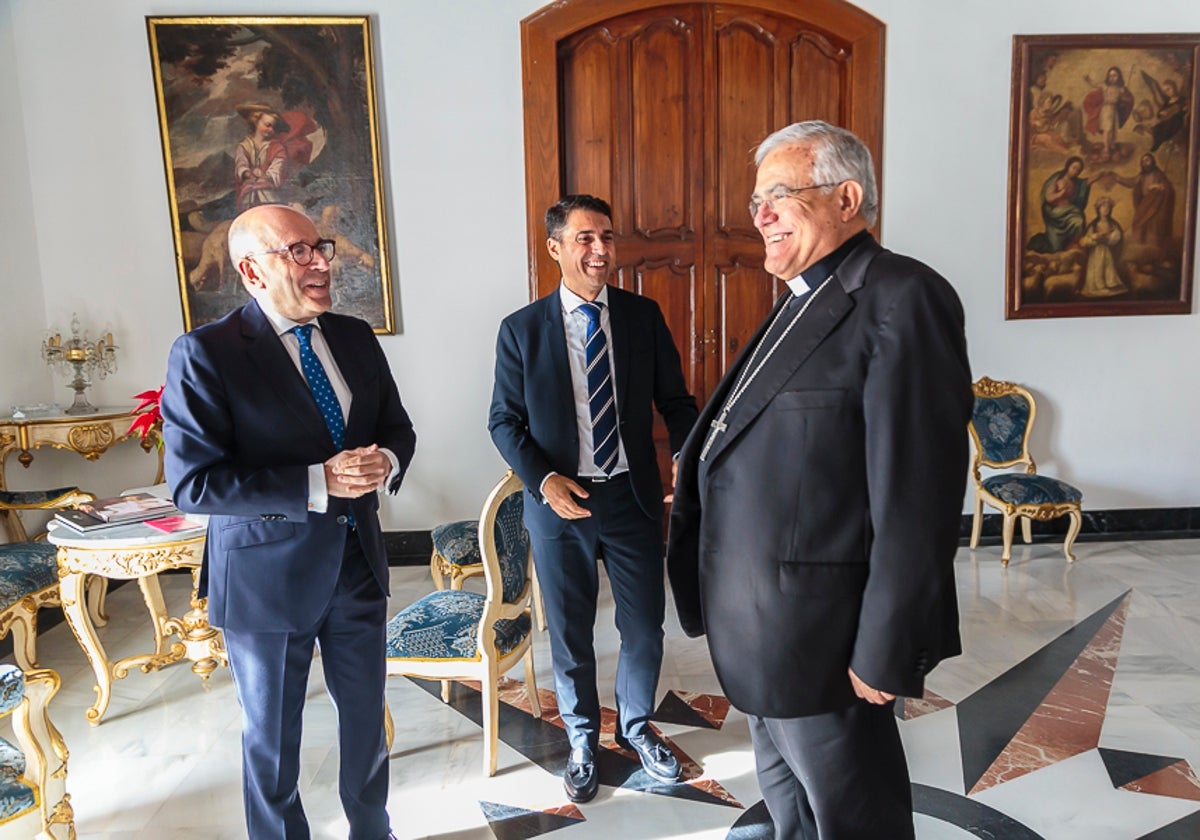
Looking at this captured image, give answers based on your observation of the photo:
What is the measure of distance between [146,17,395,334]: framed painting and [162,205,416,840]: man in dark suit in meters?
2.69

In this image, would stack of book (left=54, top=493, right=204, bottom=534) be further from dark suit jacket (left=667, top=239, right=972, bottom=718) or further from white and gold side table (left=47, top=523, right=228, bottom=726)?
dark suit jacket (left=667, top=239, right=972, bottom=718)

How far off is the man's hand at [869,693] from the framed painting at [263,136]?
3682 millimetres

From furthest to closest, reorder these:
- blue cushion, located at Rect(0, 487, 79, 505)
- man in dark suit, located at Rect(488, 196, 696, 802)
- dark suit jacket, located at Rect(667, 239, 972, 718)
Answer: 1. blue cushion, located at Rect(0, 487, 79, 505)
2. man in dark suit, located at Rect(488, 196, 696, 802)
3. dark suit jacket, located at Rect(667, 239, 972, 718)

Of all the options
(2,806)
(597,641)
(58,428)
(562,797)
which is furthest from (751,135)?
(2,806)

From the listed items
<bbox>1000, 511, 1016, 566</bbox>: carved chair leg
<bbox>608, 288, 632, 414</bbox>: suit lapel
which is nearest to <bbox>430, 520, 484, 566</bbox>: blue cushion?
<bbox>608, 288, 632, 414</bbox>: suit lapel

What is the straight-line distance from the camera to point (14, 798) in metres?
1.75

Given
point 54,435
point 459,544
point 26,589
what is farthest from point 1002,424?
point 54,435

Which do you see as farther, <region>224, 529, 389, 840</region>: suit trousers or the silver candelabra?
the silver candelabra

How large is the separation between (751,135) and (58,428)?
12.8ft

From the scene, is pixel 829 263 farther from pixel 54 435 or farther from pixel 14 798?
pixel 54 435

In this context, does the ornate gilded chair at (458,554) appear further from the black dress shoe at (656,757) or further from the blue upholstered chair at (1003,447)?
the blue upholstered chair at (1003,447)

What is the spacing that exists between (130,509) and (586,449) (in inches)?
70.9

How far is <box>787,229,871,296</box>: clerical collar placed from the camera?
138cm

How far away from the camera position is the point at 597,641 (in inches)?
138
